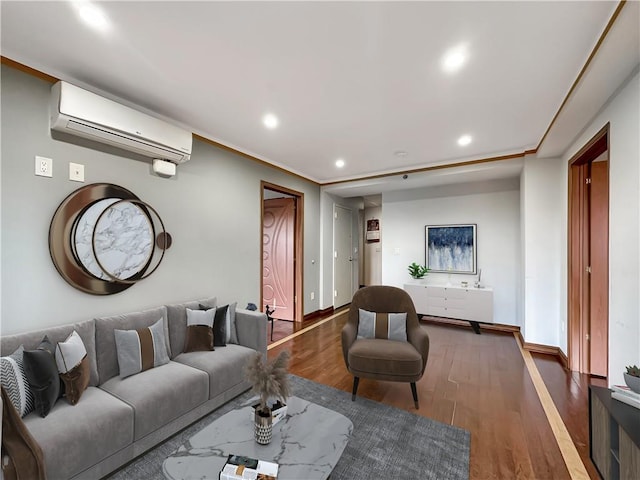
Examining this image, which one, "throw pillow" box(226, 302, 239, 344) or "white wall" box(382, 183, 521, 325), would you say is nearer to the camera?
"throw pillow" box(226, 302, 239, 344)

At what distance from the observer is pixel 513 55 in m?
1.73

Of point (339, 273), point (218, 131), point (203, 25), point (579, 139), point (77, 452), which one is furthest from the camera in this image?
point (339, 273)

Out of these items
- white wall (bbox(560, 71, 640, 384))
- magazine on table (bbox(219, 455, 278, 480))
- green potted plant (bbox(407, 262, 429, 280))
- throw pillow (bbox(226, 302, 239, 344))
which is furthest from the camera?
green potted plant (bbox(407, 262, 429, 280))

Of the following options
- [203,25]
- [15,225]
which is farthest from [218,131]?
[15,225]

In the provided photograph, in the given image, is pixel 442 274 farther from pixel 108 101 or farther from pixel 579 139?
pixel 108 101

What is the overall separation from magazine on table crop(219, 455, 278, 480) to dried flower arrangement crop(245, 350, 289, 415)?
0.19m

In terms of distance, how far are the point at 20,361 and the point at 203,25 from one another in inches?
83.0

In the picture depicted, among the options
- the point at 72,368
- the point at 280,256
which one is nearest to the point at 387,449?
the point at 72,368

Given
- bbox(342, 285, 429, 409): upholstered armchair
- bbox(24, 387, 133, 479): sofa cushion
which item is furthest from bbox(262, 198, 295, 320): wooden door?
bbox(24, 387, 133, 479): sofa cushion

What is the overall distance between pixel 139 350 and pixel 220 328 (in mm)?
667

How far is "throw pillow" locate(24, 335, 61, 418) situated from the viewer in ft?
4.87

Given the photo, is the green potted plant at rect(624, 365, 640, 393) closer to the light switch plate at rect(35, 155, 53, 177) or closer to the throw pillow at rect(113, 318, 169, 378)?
the throw pillow at rect(113, 318, 169, 378)

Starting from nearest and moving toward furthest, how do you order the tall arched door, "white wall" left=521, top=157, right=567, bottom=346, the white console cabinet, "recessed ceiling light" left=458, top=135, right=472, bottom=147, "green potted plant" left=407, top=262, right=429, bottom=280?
"recessed ceiling light" left=458, top=135, right=472, bottom=147 → "white wall" left=521, top=157, right=567, bottom=346 → the white console cabinet → the tall arched door → "green potted plant" left=407, top=262, right=429, bottom=280

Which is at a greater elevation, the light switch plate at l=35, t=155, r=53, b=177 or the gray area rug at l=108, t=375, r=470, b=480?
the light switch plate at l=35, t=155, r=53, b=177
